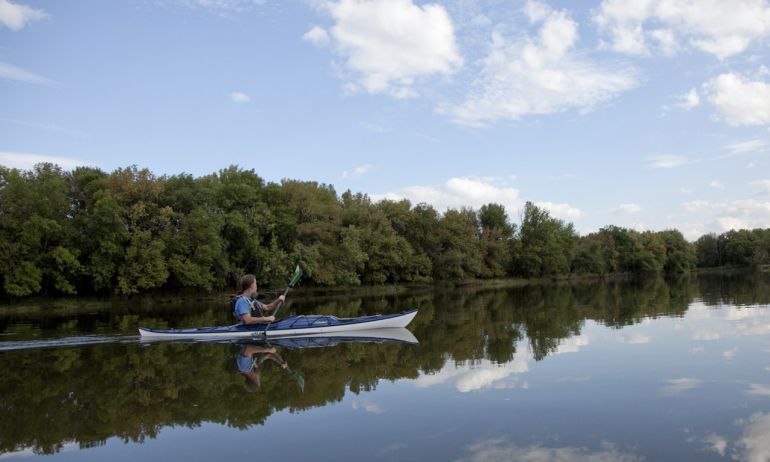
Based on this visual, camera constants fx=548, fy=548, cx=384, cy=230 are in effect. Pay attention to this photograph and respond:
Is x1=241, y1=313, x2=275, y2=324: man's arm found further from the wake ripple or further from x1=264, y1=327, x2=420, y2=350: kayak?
the wake ripple

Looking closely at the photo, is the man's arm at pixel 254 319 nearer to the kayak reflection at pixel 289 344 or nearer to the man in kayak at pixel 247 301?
the man in kayak at pixel 247 301

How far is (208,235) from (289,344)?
29.7 meters

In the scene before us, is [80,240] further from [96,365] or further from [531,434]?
[531,434]

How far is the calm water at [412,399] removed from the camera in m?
6.96

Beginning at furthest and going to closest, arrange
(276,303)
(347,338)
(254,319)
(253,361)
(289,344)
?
(347,338), (254,319), (289,344), (276,303), (253,361)

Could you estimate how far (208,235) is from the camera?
145ft

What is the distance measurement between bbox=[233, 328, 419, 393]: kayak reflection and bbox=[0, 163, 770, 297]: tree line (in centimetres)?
2738

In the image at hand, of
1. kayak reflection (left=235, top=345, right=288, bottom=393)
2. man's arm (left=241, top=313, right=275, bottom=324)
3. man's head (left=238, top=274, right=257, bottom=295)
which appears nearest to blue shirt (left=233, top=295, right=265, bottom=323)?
man's arm (left=241, top=313, right=275, bottom=324)

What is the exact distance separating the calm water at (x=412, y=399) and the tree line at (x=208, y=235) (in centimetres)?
2542

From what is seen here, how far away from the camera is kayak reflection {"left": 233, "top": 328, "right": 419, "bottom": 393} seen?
39.0 feet

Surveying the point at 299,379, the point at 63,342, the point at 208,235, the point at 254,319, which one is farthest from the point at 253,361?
the point at 208,235

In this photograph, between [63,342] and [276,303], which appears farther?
[63,342]

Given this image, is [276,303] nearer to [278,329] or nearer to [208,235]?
[278,329]

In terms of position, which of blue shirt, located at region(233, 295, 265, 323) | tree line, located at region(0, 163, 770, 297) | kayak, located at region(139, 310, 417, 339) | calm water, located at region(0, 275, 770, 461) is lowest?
calm water, located at region(0, 275, 770, 461)
